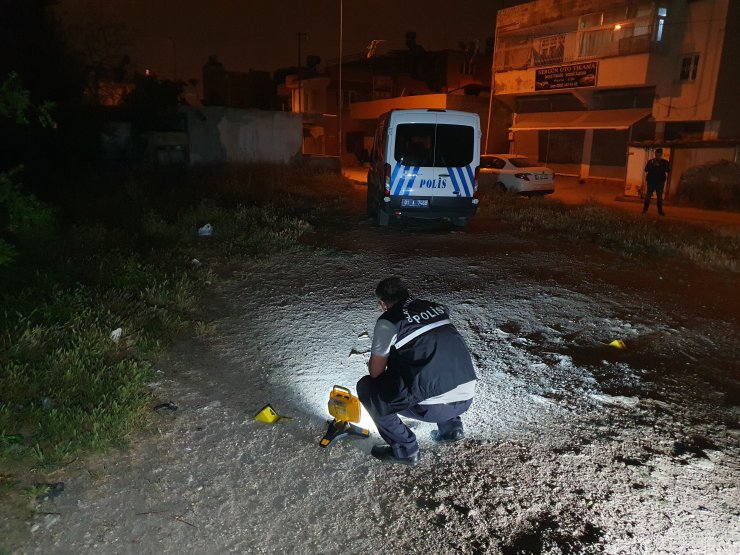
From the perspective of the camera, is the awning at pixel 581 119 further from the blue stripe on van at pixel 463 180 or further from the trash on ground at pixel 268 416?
the trash on ground at pixel 268 416

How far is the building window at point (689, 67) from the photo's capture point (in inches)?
832

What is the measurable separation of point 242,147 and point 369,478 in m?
22.9

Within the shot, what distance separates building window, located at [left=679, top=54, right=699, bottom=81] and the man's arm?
75.9 feet

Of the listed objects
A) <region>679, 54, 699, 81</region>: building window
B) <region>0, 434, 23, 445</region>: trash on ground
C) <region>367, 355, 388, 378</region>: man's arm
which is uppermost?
<region>679, 54, 699, 81</region>: building window

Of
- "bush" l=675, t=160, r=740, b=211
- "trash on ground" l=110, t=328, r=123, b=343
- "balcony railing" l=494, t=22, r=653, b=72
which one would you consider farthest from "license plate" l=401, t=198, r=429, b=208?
"balcony railing" l=494, t=22, r=653, b=72

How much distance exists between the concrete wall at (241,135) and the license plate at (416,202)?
51.1ft

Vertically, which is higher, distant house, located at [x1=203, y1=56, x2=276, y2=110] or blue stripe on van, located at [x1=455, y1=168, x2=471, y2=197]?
distant house, located at [x1=203, y1=56, x2=276, y2=110]

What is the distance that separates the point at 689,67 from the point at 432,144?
17.3m

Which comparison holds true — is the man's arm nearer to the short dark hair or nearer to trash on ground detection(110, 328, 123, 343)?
the short dark hair

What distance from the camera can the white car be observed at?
16.9 meters

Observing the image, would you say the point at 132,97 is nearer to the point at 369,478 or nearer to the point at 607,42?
the point at 607,42

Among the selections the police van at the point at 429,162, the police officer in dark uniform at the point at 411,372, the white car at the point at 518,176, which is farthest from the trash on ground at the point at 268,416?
the white car at the point at 518,176

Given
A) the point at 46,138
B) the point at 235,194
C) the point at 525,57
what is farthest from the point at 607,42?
the point at 46,138

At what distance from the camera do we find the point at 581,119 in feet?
84.1
